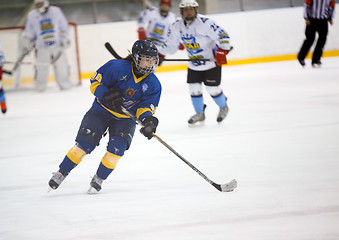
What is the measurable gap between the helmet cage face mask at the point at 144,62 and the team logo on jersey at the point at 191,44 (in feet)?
6.21

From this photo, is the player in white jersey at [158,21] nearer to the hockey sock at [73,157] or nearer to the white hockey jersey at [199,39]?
the white hockey jersey at [199,39]

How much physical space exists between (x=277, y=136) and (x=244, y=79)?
4.01 meters

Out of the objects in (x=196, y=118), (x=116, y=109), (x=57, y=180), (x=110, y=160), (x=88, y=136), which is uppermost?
(x=116, y=109)

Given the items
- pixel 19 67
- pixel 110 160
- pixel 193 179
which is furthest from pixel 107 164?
pixel 19 67

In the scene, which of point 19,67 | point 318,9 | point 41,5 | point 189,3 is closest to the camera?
point 189,3

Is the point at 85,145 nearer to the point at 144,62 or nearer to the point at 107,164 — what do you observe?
the point at 107,164

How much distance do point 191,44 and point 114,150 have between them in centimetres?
207

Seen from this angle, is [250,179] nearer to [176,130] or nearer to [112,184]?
[112,184]

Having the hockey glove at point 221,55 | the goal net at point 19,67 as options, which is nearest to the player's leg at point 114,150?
the hockey glove at point 221,55

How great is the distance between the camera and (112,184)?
308 cm

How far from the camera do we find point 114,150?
280 cm

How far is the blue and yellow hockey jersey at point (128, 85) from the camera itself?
9.38 feet

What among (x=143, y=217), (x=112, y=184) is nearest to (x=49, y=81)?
(x=112, y=184)

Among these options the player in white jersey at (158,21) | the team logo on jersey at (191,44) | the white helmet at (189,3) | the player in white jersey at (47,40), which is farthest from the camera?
the player in white jersey at (158,21)
